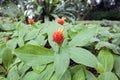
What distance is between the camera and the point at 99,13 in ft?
56.6

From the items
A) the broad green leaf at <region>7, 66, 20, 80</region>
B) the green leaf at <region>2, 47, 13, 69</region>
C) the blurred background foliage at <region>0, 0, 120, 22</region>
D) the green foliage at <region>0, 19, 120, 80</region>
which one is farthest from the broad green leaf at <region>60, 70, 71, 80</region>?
the blurred background foliage at <region>0, 0, 120, 22</region>

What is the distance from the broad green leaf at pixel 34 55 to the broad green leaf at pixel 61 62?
0.04 m

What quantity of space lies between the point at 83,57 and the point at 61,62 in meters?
0.08

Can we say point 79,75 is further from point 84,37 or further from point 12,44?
point 12,44

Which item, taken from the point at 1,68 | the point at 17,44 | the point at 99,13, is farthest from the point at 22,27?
the point at 99,13

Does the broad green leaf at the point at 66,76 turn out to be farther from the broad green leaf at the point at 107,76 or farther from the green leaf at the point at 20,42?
the green leaf at the point at 20,42

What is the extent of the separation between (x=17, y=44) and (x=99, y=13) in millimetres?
16138

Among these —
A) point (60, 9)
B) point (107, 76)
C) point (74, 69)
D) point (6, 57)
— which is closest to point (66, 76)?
point (74, 69)

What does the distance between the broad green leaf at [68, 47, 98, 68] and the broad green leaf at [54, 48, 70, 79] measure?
0.9 inches

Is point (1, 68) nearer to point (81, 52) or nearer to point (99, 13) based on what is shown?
point (81, 52)

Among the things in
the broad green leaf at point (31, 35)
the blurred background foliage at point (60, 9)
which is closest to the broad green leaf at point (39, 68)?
the broad green leaf at point (31, 35)

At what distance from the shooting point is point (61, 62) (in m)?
1.01

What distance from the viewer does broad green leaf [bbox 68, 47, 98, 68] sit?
3.22 feet

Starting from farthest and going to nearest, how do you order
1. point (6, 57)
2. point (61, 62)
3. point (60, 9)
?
point (60, 9), point (6, 57), point (61, 62)
